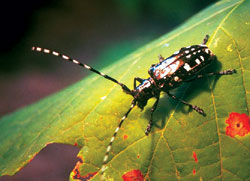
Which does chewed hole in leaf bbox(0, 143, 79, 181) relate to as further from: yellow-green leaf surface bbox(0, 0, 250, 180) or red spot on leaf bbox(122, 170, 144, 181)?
red spot on leaf bbox(122, 170, 144, 181)

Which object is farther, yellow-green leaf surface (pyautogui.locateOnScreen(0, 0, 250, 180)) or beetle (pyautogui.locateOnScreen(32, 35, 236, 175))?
beetle (pyautogui.locateOnScreen(32, 35, 236, 175))

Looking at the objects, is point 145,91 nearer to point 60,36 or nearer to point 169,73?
point 169,73

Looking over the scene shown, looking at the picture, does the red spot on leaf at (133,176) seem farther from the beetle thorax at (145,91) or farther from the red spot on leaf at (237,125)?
the red spot on leaf at (237,125)

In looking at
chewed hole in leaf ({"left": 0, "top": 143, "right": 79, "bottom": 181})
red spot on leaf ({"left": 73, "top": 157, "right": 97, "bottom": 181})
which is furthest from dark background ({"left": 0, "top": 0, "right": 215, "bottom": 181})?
red spot on leaf ({"left": 73, "top": 157, "right": 97, "bottom": 181})

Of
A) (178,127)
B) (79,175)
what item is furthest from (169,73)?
(79,175)

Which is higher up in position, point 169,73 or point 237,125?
point 169,73

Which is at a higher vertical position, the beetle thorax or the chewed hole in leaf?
the beetle thorax
